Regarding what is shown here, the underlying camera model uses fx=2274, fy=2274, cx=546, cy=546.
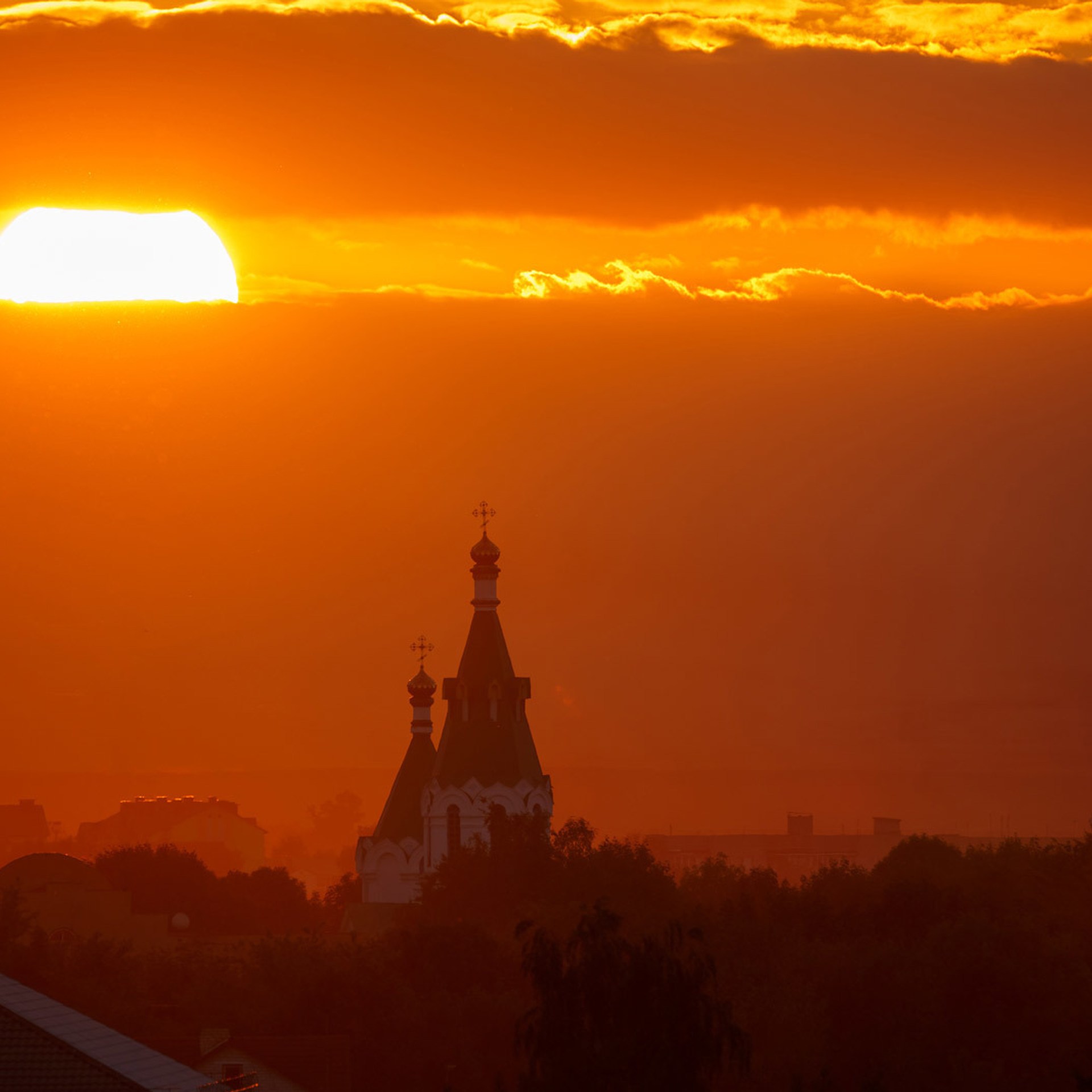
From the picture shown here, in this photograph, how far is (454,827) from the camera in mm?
83312

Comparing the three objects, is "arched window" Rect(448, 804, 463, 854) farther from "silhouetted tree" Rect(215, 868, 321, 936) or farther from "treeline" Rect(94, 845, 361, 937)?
"treeline" Rect(94, 845, 361, 937)

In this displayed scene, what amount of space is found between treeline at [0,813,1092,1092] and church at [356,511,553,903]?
17.1ft

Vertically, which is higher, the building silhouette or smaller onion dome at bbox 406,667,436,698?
smaller onion dome at bbox 406,667,436,698

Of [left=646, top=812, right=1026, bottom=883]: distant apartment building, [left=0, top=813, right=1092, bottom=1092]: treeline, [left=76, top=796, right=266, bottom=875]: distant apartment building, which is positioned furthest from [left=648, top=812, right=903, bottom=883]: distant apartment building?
[left=0, top=813, right=1092, bottom=1092]: treeline

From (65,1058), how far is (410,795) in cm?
5282

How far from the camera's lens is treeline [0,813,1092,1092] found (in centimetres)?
3991

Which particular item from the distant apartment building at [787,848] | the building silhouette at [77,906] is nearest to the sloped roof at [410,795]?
the building silhouette at [77,906]

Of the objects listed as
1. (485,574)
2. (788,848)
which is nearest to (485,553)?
(485,574)

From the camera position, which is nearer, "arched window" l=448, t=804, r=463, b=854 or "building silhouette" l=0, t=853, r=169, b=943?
"arched window" l=448, t=804, r=463, b=854

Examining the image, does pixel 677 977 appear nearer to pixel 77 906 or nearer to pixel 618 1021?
pixel 618 1021

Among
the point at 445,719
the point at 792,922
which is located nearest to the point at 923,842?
the point at 792,922

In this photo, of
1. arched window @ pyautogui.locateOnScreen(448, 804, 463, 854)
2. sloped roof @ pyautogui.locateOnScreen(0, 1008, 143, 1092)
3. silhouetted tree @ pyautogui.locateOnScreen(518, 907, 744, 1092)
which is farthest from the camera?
arched window @ pyautogui.locateOnScreen(448, 804, 463, 854)

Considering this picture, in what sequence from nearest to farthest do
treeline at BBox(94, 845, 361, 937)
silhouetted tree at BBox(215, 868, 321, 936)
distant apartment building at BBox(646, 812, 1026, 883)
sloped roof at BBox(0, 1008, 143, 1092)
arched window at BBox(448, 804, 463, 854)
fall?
sloped roof at BBox(0, 1008, 143, 1092) < arched window at BBox(448, 804, 463, 854) < treeline at BBox(94, 845, 361, 937) < silhouetted tree at BBox(215, 868, 321, 936) < distant apartment building at BBox(646, 812, 1026, 883)

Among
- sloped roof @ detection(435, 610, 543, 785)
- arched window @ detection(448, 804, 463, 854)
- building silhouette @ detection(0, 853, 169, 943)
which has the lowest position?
building silhouette @ detection(0, 853, 169, 943)
